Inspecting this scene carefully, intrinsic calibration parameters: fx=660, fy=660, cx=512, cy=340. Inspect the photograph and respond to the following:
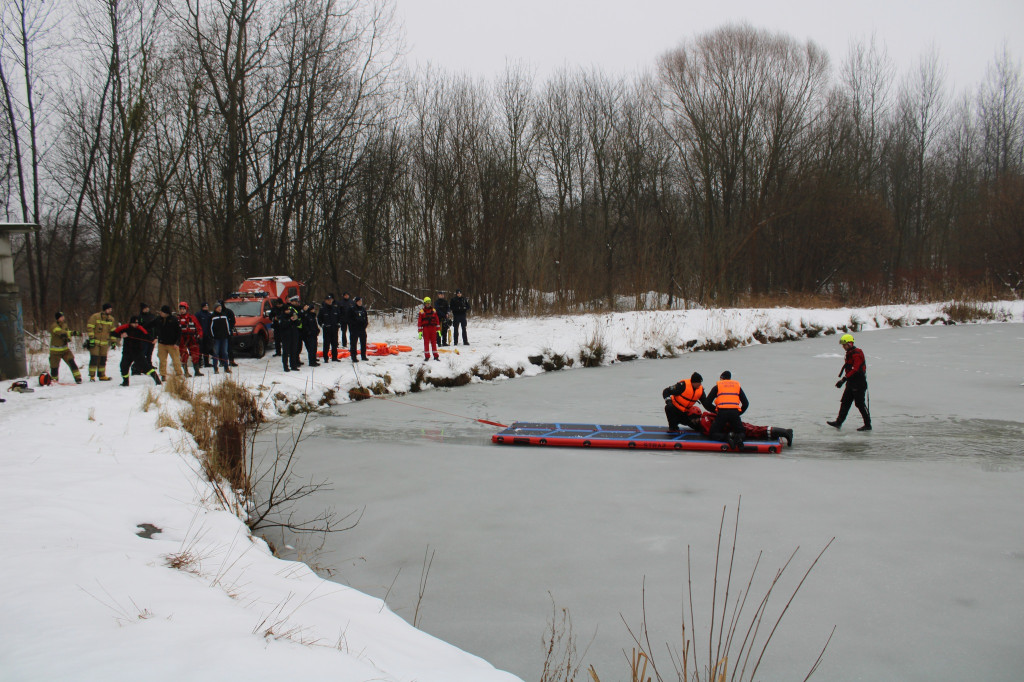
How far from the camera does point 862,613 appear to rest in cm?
472

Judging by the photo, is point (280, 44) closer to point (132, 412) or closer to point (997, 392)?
point (132, 412)

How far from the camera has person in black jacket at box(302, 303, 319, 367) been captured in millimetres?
15312

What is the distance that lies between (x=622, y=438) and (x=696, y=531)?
369cm

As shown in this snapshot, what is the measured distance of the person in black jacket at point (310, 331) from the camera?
15312 millimetres

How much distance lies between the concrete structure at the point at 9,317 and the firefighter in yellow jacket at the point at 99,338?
5.28 feet

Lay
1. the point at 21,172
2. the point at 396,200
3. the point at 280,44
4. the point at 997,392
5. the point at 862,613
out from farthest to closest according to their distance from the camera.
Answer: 1. the point at 396,200
2. the point at 280,44
3. the point at 21,172
4. the point at 997,392
5. the point at 862,613

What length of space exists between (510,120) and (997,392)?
23200 mm

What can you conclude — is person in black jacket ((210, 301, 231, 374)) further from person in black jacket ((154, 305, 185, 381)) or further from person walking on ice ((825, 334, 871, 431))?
person walking on ice ((825, 334, 871, 431))

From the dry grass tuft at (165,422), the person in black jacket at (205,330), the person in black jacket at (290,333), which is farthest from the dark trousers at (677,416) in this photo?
the person in black jacket at (205,330)

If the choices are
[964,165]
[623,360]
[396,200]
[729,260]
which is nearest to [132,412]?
[623,360]

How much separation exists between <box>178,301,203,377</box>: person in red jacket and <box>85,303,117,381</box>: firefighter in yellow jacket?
130cm

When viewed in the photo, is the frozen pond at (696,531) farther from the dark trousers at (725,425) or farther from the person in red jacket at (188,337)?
the person in red jacket at (188,337)

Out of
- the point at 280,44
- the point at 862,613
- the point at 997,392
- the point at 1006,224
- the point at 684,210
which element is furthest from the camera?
the point at 684,210

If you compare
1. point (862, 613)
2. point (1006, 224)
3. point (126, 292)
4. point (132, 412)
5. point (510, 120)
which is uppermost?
point (510, 120)
